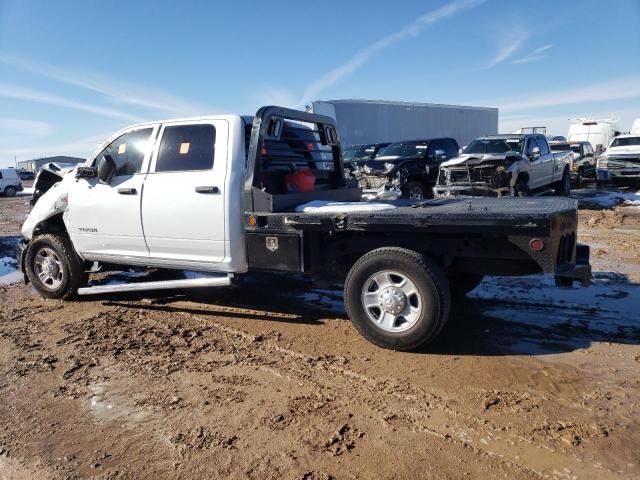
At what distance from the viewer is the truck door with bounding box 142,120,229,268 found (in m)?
4.68

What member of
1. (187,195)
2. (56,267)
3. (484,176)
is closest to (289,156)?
(187,195)

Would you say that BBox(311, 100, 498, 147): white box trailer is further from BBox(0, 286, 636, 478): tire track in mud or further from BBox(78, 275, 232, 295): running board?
BBox(0, 286, 636, 478): tire track in mud

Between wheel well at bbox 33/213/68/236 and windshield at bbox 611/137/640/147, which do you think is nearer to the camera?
wheel well at bbox 33/213/68/236

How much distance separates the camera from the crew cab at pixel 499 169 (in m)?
11.8

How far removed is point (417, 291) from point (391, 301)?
0.23m

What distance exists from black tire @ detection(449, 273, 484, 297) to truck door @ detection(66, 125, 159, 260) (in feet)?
10.6

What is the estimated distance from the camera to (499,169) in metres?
11.8

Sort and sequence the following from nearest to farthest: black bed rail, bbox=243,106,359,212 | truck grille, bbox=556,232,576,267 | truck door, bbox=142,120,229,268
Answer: truck grille, bbox=556,232,576,267 → black bed rail, bbox=243,106,359,212 → truck door, bbox=142,120,229,268

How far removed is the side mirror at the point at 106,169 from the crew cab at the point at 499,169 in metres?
8.64

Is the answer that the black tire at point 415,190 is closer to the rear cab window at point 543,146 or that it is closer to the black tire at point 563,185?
the rear cab window at point 543,146

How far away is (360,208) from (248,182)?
3.47ft

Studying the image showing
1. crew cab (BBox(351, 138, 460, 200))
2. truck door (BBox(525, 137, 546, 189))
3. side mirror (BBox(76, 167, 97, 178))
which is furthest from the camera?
crew cab (BBox(351, 138, 460, 200))

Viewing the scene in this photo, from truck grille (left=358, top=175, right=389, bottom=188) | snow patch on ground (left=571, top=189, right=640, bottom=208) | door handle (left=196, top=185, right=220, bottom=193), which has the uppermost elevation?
truck grille (left=358, top=175, right=389, bottom=188)

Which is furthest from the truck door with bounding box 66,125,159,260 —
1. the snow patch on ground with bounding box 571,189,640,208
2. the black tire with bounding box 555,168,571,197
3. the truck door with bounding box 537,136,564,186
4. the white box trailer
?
the white box trailer
